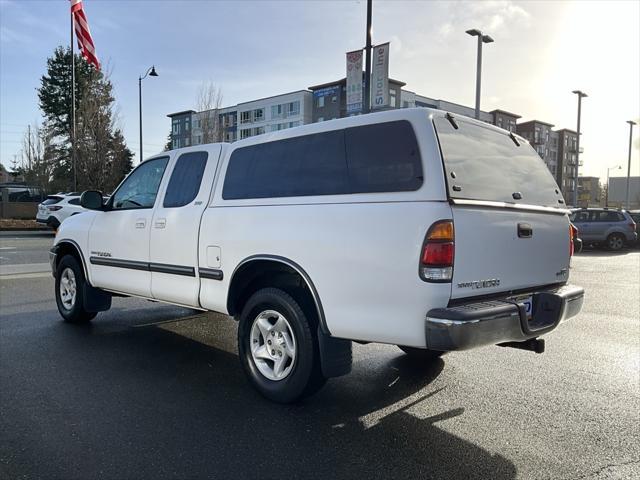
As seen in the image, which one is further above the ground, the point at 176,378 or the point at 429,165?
the point at 429,165

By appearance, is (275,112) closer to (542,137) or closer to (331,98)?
(331,98)

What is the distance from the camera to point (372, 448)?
3.30 m

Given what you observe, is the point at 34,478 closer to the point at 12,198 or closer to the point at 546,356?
the point at 546,356

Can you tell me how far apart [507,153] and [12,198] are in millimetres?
47679

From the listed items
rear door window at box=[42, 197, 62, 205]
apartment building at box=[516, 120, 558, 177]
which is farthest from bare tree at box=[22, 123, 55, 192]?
apartment building at box=[516, 120, 558, 177]

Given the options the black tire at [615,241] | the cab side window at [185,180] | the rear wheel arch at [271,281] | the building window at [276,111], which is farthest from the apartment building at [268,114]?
the rear wheel arch at [271,281]

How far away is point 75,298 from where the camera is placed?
6.51 m

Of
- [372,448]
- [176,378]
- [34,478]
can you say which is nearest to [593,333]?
[372,448]

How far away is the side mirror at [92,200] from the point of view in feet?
19.4

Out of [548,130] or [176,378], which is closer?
[176,378]

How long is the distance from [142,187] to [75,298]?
190 cm

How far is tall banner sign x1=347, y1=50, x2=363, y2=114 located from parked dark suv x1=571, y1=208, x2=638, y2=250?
10520 mm

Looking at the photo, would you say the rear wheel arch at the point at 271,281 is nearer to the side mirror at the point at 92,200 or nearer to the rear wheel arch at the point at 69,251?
the side mirror at the point at 92,200

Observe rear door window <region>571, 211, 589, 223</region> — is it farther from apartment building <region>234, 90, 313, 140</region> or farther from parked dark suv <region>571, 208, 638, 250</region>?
apartment building <region>234, 90, 313, 140</region>
